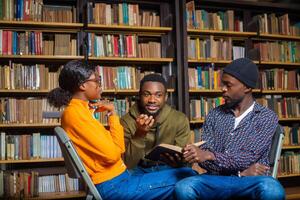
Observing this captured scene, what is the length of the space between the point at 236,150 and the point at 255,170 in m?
0.14

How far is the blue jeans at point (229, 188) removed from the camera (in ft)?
5.14

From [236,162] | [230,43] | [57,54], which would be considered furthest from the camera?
[230,43]

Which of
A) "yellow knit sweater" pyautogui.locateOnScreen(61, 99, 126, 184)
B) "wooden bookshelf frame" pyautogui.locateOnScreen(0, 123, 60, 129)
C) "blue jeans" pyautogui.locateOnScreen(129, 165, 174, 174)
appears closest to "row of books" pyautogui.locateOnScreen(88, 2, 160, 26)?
"wooden bookshelf frame" pyautogui.locateOnScreen(0, 123, 60, 129)

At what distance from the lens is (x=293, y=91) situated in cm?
437

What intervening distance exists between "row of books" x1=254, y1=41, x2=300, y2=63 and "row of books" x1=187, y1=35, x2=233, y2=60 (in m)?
0.38

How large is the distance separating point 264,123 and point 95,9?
2.41 metres

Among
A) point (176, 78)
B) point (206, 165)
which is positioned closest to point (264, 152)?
point (206, 165)

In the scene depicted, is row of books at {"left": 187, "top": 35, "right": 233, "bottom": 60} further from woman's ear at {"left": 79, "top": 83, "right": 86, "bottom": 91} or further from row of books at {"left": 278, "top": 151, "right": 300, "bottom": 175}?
woman's ear at {"left": 79, "top": 83, "right": 86, "bottom": 91}

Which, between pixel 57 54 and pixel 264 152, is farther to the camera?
pixel 57 54

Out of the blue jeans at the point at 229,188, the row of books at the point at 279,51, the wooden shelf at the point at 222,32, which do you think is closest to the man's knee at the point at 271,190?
the blue jeans at the point at 229,188

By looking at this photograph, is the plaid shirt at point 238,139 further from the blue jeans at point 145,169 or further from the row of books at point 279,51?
the row of books at point 279,51

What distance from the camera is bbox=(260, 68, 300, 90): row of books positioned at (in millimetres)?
4305

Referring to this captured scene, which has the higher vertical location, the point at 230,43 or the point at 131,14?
the point at 131,14

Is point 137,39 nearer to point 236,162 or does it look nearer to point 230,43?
point 230,43
